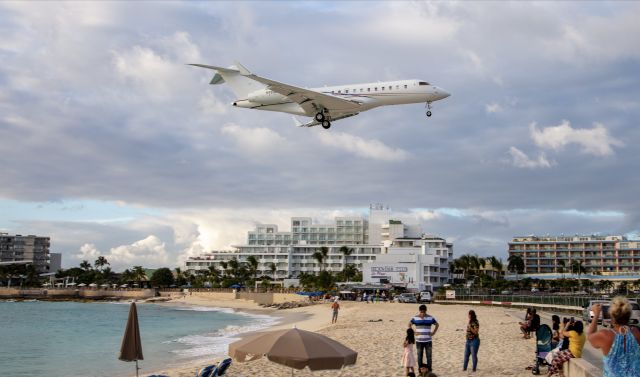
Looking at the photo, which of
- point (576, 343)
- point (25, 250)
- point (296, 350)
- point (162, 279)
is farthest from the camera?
point (25, 250)

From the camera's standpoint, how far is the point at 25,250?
19362 cm

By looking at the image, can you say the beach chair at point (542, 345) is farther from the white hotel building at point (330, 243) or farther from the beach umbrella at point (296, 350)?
the white hotel building at point (330, 243)

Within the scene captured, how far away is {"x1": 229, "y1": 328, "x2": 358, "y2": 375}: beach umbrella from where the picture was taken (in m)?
9.73

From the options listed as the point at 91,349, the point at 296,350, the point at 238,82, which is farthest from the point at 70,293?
the point at 296,350

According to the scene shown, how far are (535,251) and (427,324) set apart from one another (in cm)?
15452

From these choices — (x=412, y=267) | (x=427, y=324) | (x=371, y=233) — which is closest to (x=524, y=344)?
(x=427, y=324)

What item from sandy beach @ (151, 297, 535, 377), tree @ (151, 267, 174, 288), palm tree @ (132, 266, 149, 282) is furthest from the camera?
palm tree @ (132, 266, 149, 282)

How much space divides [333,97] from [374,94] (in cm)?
278

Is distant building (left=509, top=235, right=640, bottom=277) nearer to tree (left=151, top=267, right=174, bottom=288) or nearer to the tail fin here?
tree (left=151, top=267, right=174, bottom=288)

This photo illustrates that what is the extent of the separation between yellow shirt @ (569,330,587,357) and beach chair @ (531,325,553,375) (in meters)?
2.41

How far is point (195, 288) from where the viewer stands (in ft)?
485

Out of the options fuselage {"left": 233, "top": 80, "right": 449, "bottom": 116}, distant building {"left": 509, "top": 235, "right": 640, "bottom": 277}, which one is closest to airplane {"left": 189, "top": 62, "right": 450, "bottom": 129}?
fuselage {"left": 233, "top": 80, "right": 449, "bottom": 116}

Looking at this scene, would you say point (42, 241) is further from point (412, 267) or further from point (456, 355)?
point (456, 355)

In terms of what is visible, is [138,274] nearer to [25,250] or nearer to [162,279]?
[162,279]
